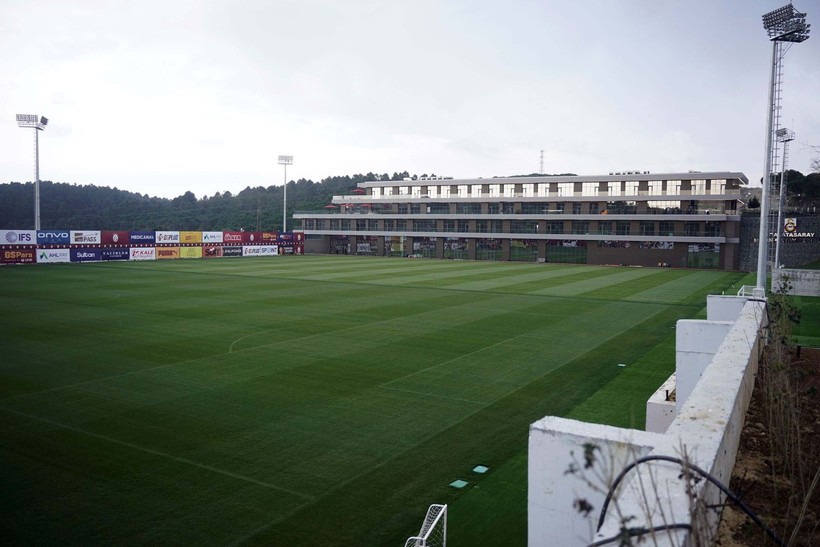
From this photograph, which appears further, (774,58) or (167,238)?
(167,238)

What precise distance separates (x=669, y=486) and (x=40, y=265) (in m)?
62.7

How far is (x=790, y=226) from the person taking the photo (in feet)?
203

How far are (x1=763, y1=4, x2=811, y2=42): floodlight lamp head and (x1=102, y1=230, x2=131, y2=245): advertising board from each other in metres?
59.7

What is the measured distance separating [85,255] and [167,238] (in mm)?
9127

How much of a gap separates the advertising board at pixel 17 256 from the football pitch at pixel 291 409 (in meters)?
29.1

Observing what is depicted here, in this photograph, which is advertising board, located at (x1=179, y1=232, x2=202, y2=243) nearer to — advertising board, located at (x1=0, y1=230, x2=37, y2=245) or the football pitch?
advertising board, located at (x1=0, y1=230, x2=37, y2=245)

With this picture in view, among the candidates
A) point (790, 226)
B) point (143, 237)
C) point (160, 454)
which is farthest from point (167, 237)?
point (790, 226)

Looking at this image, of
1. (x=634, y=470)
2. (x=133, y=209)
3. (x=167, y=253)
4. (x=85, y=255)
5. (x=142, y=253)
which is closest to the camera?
(x=634, y=470)

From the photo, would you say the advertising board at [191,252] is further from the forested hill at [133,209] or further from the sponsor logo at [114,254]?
the forested hill at [133,209]

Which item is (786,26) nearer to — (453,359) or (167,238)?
(453,359)

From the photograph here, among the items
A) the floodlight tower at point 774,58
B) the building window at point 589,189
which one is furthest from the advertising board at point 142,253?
the floodlight tower at point 774,58

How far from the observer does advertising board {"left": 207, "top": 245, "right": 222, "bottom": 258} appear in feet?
240

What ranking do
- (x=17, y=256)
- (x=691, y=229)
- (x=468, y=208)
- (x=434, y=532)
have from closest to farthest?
(x=434, y=532) → (x=17, y=256) → (x=691, y=229) → (x=468, y=208)

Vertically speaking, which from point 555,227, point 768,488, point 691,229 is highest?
point 555,227
